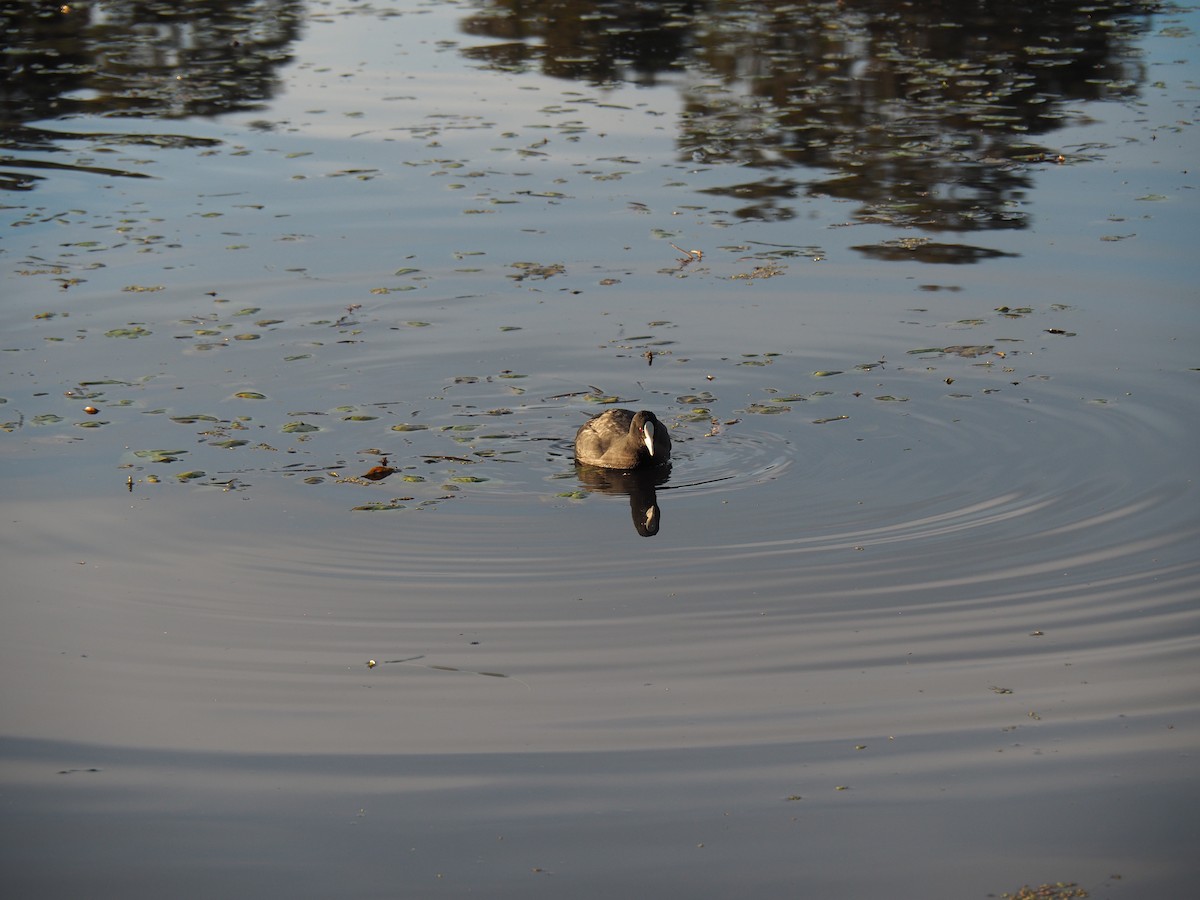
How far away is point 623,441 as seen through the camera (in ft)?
36.5

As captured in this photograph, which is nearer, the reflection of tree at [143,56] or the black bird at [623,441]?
the black bird at [623,441]

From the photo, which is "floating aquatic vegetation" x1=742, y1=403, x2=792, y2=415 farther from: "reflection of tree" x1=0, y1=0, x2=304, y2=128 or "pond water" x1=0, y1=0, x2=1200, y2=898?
"reflection of tree" x1=0, y1=0, x2=304, y2=128

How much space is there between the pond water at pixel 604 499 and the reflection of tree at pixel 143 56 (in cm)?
135

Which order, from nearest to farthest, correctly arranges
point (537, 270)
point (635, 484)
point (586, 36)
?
point (635, 484) < point (537, 270) < point (586, 36)

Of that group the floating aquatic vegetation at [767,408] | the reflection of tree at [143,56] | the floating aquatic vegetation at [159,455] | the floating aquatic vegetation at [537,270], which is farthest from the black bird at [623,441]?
the reflection of tree at [143,56]

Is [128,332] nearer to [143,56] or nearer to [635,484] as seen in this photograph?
[635,484]

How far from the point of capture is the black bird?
36.2 feet

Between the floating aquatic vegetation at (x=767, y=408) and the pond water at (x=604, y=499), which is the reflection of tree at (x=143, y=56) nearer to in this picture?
the pond water at (x=604, y=499)

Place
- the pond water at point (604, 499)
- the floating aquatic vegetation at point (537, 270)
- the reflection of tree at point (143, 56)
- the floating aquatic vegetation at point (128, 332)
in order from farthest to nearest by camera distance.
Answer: the reflection of tree at point (143, 56)
the floating aquatic vegetation at point (537, 270)
the floating aquatic vegetation at point (128, 332)
the pond water at point (604, 499)

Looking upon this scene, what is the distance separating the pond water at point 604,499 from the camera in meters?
6.97

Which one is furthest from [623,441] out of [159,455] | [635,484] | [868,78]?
[868,78]

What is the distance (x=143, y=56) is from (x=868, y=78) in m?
11.8

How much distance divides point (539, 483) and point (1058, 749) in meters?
4.63

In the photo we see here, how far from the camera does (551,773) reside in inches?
288
